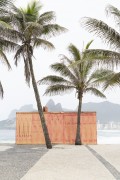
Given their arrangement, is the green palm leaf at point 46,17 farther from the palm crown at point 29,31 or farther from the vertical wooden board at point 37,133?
the vertical wooden board at point 37,133

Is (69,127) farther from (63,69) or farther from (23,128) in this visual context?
(63,69)

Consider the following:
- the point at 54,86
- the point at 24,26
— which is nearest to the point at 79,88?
the point at 54,86

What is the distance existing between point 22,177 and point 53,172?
1240 millimetres

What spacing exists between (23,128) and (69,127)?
3.40 m

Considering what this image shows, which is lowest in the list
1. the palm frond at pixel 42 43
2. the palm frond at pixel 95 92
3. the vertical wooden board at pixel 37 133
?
A: the vertical wooden board at pixel 37 133

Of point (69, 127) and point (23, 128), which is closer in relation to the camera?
point (23, 128)

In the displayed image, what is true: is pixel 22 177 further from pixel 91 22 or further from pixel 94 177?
pixel 91 22

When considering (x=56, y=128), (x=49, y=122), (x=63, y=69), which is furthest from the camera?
(x=49, y=122)

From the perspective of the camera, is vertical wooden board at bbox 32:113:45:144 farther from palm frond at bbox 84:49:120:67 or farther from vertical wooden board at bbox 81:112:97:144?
palm frond at bbox 84:49:120:67

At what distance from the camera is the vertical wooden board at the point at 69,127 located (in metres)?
25.9

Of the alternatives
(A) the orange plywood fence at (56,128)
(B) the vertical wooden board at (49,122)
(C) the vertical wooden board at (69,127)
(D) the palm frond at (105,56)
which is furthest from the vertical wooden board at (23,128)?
(D) the palm frond at (105,56)

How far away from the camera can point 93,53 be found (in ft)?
58.2

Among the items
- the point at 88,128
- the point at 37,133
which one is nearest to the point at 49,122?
the point at 37,133

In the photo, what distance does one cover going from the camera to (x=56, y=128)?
25969 mm
